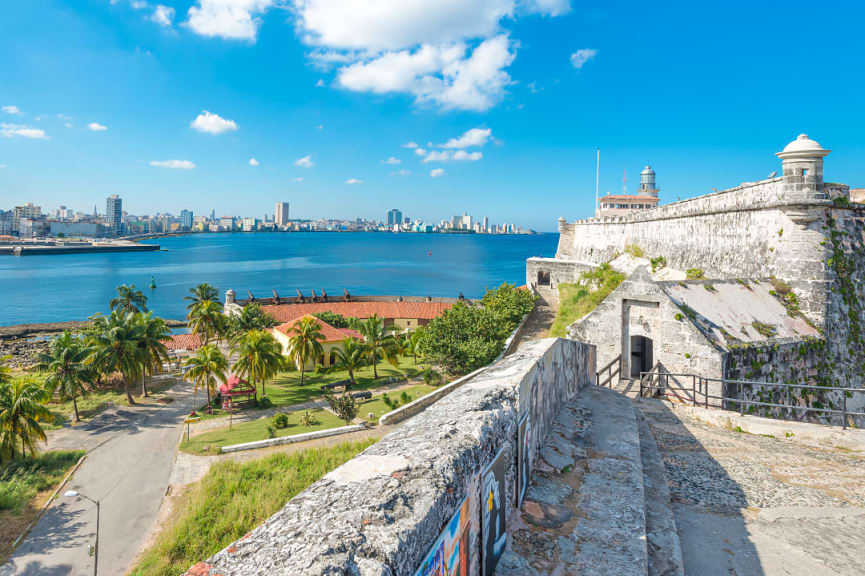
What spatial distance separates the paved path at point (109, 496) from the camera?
17812 millimetres

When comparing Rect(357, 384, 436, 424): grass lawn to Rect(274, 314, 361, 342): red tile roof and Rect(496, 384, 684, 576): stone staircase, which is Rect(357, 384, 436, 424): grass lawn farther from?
Rect(496, 384, 684, 576): stone staircase

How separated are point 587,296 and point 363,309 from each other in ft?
108

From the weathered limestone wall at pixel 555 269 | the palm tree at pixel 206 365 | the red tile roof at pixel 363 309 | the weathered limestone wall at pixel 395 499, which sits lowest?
the palm tree at pixel 206 365

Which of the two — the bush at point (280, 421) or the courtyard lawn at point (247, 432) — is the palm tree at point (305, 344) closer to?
the courtyard lawn at point (247, 432)

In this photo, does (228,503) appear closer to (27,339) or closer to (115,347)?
(115,347)

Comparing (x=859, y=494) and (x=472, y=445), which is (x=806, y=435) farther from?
(x=472, y=445)

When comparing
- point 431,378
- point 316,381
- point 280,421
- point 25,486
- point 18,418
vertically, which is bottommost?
point 25,486

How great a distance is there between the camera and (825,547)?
512 cm

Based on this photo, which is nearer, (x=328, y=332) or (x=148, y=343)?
(x=148, y=343)

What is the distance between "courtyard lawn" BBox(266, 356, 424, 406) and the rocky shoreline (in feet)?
88.2

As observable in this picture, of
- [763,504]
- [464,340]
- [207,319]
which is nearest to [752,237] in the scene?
[763,504]

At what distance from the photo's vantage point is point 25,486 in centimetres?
2308

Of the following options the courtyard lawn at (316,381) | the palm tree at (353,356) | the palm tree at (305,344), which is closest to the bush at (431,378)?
the courtyard lawn at (316,381)

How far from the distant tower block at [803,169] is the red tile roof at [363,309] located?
39.7m
